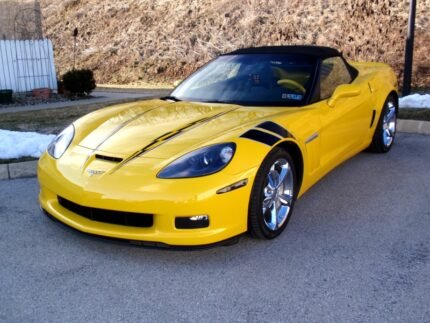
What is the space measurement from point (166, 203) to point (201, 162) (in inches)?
14.0

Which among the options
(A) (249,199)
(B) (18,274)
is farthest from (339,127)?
(B) (18,274)

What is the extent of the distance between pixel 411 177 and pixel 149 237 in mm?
3042

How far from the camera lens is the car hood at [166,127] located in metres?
3.30

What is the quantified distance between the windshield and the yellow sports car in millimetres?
10

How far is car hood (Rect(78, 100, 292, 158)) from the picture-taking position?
330cm

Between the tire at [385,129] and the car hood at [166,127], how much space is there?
2.09 m

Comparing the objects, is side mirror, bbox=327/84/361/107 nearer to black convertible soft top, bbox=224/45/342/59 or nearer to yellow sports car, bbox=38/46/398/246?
yellow sports car, bbox=38/46/398/246

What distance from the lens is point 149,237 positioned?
2973mm

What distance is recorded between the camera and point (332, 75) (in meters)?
4.64

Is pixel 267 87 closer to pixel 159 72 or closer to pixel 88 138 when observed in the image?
pixel 88 138

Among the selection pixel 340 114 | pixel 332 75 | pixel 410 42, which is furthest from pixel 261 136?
pixel 410 42

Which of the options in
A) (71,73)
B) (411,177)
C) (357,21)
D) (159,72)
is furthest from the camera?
(159,72)

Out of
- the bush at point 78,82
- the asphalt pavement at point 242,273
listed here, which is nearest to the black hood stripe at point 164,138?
the asphalt pavement at point 242,273

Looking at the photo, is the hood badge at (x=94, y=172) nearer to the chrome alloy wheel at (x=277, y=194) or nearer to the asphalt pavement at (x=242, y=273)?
the asphalt pavement at (x=242, y=273)
